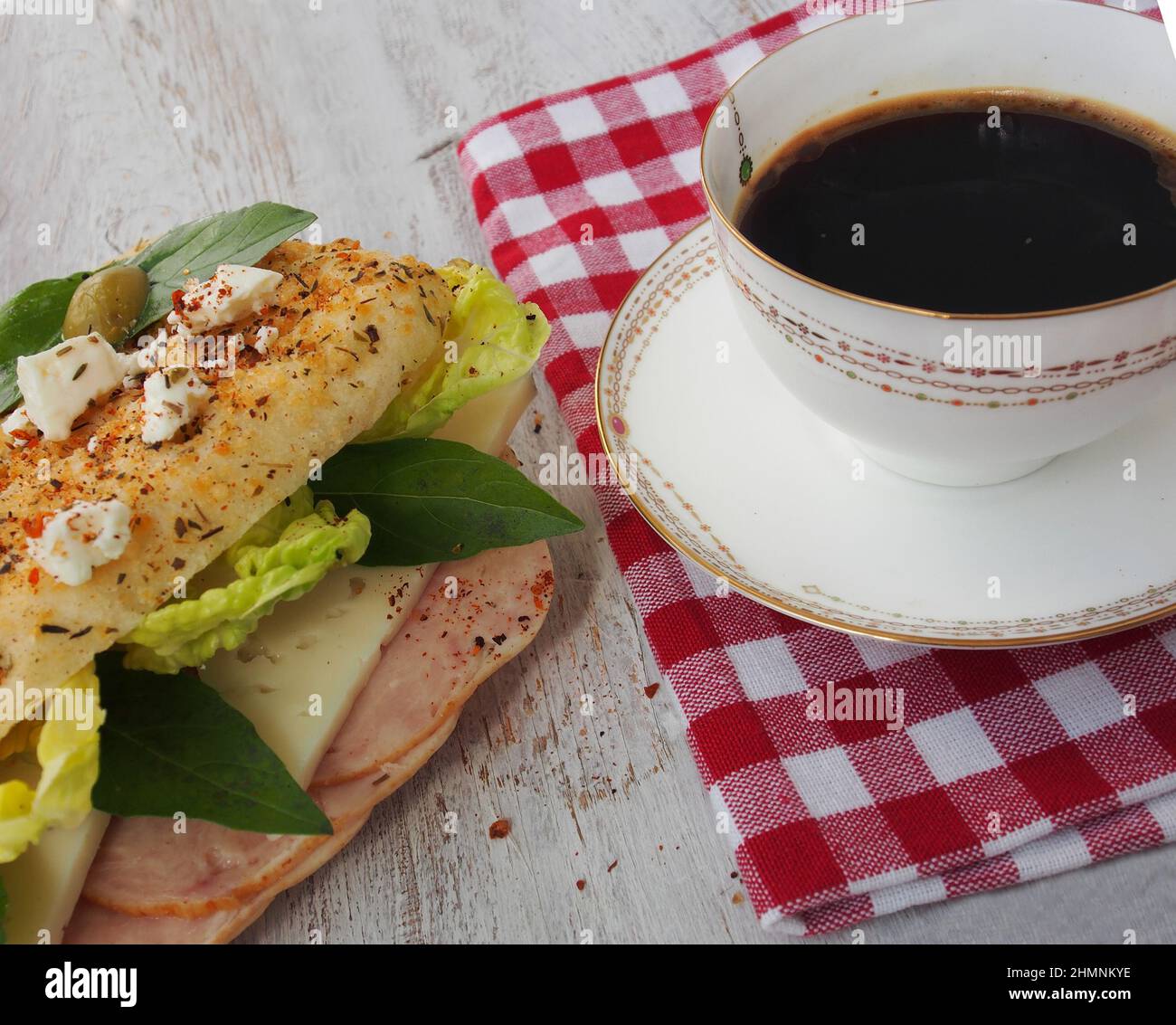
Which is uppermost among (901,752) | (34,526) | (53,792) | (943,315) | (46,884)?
(943,315)

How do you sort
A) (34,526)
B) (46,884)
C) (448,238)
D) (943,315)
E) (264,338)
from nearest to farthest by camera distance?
(943,315), (46,884), (34,526), (264,338), (448,238)

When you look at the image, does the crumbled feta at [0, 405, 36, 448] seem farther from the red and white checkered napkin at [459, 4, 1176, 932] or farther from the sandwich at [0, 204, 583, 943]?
the red and white checkered napkin at [459, 4, 1176, 932]

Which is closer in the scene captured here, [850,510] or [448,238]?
[850,510]

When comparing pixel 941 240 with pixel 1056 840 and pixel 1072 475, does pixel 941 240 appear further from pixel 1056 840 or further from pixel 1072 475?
pixel 1056 840

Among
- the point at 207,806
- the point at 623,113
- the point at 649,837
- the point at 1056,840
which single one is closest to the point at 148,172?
the point at 623,113

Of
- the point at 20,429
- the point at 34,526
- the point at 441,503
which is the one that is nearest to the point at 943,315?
the point at 441,503

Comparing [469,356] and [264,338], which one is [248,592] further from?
[469,356]

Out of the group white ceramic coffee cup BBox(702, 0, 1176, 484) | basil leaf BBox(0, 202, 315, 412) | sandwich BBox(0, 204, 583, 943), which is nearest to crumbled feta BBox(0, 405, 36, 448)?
sandwich BBox(0, 204, 583, 943)

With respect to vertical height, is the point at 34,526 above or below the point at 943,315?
below
